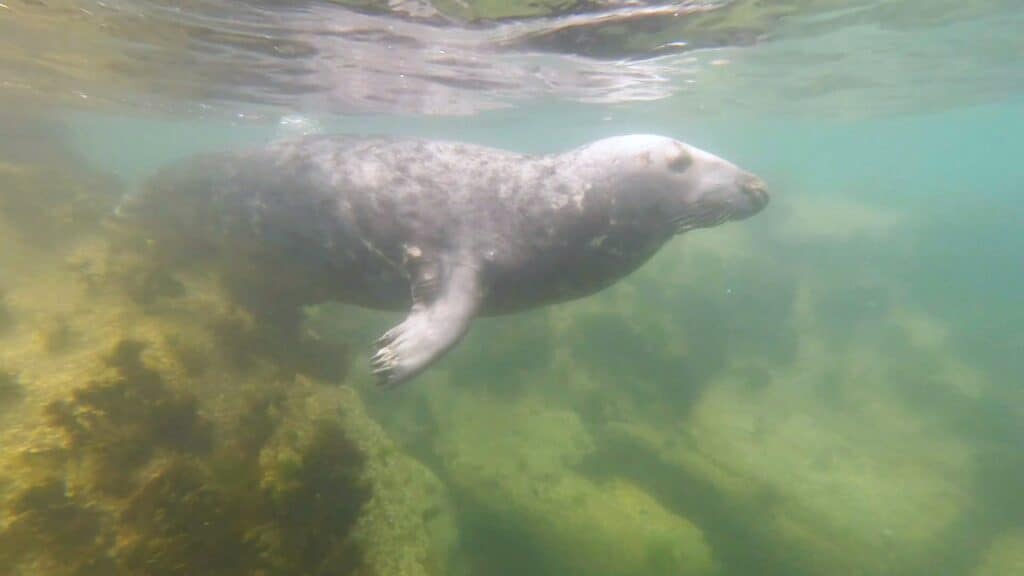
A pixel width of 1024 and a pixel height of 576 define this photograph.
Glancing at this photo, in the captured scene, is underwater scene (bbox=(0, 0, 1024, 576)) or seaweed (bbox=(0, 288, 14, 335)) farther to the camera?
seaweed (bbox=(0, 288, 14, 335))

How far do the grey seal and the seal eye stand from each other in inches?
0.4

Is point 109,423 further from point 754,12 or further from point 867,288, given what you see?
point 867,288

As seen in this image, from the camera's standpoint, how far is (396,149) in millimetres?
6059

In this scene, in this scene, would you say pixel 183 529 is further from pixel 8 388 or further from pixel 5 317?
pixel 5 317

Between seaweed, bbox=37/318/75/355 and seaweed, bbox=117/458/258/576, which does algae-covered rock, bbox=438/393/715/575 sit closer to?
seaweed, bbox=117/458/258/576

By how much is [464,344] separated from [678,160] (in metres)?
4.35

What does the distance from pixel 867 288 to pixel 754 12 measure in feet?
27.7

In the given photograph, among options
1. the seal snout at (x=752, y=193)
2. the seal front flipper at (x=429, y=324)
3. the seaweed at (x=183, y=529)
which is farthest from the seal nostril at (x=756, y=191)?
the seaweed at (x=183, y=529)

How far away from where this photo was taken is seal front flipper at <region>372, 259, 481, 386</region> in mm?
4539

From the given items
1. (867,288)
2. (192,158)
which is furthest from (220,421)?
(867,288)

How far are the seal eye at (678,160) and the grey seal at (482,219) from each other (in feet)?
0.04

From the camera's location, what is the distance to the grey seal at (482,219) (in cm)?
529

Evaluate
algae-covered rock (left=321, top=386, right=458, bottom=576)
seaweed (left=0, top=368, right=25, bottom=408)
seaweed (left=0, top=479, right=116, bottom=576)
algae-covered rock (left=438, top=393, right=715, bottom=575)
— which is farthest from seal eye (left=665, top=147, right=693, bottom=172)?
seaweed (left=0, top=368, right=25, bottom=408)

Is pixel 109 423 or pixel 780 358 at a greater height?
pixel 109 423
